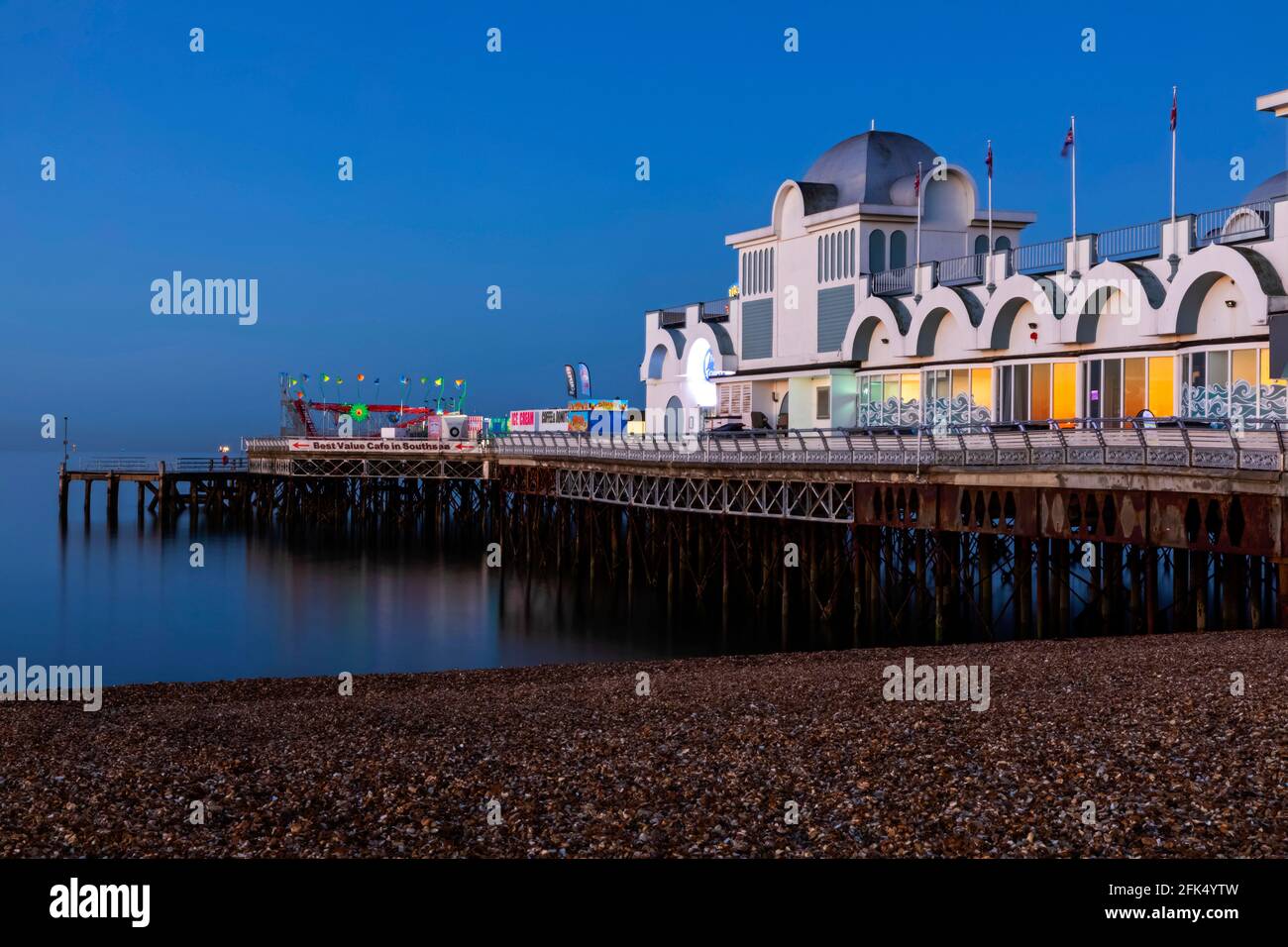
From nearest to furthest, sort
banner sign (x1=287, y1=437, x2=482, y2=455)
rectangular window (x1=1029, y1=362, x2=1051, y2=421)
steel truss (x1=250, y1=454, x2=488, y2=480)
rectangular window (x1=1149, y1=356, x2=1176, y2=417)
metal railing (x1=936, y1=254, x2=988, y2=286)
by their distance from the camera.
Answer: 1. rectangular window (x1=1149, y1=356, x2=1176, y2=417)
2. rectangular window (x1=1029, y1=362, x2=1051, y2=421)
3. metal railing (x1=936, y1=254, x2=988, y2=286)
4. steel truss (x1=250, y1=454, x2=488, y2=480)
5. banner sign (x1=287, y1=437, x2=482, y2=455)

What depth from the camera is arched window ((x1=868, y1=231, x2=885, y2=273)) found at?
41219 millimetres

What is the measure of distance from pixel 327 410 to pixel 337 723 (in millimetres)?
76698

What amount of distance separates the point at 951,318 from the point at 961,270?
2.35 m

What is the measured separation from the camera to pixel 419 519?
74.3 metres

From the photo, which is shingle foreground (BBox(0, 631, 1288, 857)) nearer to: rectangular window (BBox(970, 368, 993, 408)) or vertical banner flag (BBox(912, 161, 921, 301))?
rectangular window (BBox(970, 368, 993, 408))

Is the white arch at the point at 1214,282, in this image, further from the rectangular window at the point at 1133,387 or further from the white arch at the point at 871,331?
the white arch at the point at 871,331

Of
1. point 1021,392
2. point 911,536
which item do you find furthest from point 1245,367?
point 911,536

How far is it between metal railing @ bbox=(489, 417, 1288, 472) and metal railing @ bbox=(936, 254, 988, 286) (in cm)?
580

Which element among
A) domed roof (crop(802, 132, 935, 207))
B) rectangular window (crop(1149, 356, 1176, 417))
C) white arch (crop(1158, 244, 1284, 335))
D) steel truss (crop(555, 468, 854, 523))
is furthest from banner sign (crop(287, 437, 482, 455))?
white arch (crop(1158, 244, 1284, 335))

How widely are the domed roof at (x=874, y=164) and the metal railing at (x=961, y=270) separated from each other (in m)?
3.59

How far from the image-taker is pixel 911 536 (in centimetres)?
3738

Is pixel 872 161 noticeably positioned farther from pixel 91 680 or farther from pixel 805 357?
pixel 91 680

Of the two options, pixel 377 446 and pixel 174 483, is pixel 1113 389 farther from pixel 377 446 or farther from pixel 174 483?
pixel 174 483
